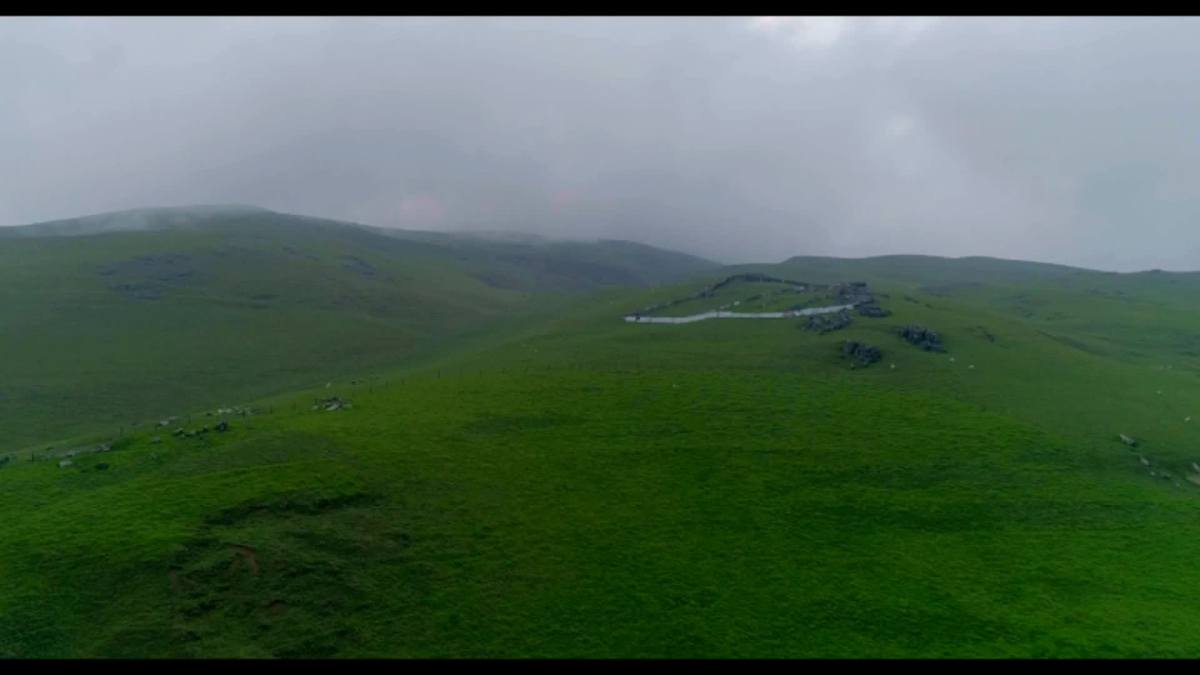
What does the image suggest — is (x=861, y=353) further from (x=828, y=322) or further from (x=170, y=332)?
(x=170, y=332)

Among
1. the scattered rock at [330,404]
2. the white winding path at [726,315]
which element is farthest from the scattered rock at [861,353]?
the scattered rock at [330,404]

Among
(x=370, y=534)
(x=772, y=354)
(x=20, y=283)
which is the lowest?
(x=370, y=534)

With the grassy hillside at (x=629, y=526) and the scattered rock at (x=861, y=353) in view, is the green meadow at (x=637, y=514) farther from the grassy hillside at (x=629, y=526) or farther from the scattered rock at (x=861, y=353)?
the scattered rock at (x=861, y=353)

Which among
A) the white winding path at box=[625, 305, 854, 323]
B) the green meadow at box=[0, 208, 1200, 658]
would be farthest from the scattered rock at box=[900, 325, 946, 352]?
the white winding path at box=[625, 305, 854, 323]

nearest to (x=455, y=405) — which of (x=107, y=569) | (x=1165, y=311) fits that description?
(x=107, y=569)

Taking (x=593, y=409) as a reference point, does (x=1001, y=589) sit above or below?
below
